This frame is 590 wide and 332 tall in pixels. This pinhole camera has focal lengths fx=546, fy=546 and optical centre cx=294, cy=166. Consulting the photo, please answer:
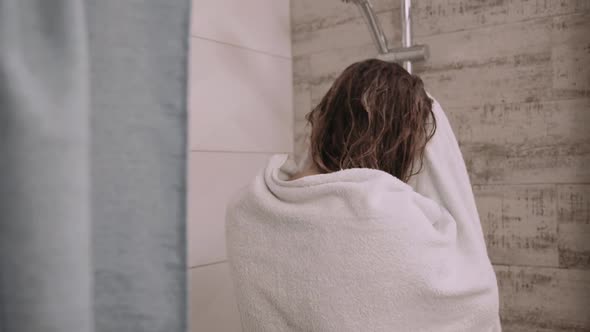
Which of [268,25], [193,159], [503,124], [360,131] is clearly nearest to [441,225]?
[360,131]

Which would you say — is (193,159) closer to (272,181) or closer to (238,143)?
(238,143)

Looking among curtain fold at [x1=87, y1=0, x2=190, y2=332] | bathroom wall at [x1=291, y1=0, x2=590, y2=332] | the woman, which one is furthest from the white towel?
curtain fold at [x1=87, y1=0, x2=190, y2=332]

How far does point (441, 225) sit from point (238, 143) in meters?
0.84

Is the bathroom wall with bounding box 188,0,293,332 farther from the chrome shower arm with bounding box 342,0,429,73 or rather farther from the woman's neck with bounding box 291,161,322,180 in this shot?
the woman's neck with bounding box 291,161,322,180

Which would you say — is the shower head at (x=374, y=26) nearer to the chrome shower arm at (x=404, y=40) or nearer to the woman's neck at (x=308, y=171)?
the chrome shower arm at (x=404, y=40)

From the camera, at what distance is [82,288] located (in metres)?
0.28

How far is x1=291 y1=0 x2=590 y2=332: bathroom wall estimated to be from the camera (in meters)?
1.42

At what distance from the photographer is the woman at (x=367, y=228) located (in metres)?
0.90

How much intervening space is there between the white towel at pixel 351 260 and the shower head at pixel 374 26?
705 mm

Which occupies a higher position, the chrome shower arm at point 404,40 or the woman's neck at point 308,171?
the chrome shower arm at point 404,40

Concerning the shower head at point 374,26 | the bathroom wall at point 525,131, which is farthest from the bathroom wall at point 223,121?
the bathroom wall at point 525,131

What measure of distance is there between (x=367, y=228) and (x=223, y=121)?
0.88 meters

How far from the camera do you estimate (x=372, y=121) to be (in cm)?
103

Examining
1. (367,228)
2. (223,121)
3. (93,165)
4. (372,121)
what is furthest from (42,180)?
(223,121)
